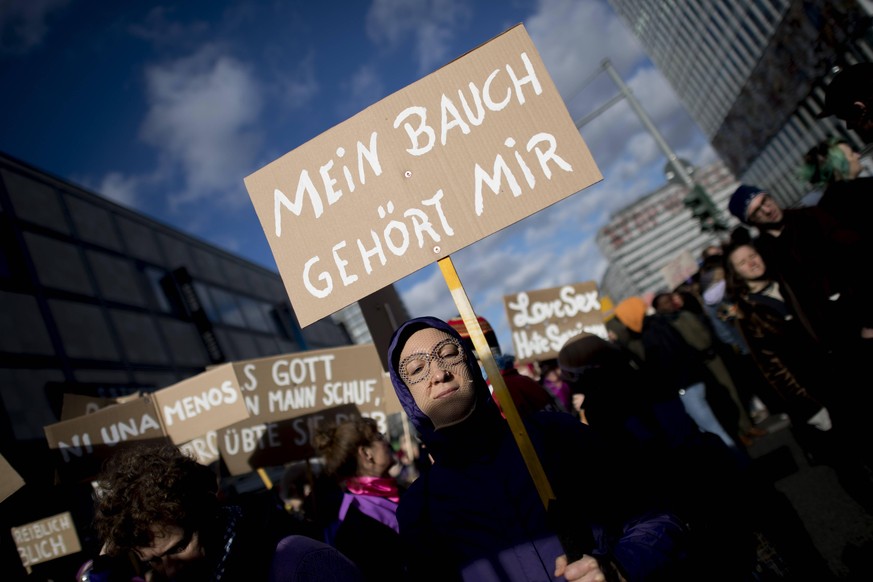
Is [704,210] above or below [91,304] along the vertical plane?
below

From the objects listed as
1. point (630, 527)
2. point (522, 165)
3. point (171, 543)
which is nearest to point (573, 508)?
point (630, 527)

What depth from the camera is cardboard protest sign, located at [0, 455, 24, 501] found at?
8.78ft

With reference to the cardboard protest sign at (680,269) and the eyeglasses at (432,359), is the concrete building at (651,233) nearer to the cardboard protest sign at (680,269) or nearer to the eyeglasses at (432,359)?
the cardboard protest sign at (680,269)

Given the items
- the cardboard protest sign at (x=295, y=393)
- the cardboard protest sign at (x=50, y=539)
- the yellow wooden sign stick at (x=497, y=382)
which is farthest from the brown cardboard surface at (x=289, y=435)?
the cardboard protest sign at (x=50, y=539)

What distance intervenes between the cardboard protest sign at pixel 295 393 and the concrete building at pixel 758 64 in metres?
52.0

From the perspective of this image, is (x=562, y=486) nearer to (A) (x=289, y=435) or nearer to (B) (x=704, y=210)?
(A) (x=289, y=435)

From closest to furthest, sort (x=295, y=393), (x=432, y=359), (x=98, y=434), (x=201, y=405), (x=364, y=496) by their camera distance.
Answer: (x=432, y=359)
(x=364, y=496)
(x=98, y=434)
(x=201, y=405)
(x=295, y=393)

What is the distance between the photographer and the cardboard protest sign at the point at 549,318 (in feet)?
17.1

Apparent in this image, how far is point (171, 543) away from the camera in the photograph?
A: 1.67 m

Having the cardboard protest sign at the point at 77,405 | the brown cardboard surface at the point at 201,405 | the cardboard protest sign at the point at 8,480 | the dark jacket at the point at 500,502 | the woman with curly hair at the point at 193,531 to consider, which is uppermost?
the cardboard protest sign at the point at 77,405

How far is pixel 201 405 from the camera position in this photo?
4277mm

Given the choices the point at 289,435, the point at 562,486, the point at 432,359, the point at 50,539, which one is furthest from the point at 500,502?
the point at 50,539

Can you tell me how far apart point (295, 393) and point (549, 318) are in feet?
9.00

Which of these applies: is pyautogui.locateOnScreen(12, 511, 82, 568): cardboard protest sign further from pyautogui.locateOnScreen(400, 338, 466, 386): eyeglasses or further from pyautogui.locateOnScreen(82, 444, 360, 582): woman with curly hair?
pyautogui.locateOnScreen(400, 338, 466, 386): eyeglasses
